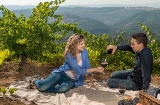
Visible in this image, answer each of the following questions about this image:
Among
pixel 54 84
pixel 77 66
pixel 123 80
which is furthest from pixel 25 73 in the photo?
pixel 123 80

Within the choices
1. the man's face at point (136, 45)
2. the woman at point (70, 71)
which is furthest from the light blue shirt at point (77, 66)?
the man's face at point (136, 45)

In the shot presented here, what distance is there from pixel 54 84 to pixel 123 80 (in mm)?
1551

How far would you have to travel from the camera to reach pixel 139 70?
618cm

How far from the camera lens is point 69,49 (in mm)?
6176

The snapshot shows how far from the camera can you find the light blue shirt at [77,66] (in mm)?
6035

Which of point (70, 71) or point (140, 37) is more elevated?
point (140, 37)

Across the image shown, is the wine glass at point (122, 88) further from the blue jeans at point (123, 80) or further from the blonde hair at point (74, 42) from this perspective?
the blonde hair at point (74, 42)

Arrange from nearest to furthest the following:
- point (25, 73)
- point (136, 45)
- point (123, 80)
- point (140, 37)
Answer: point (140, 37) → point (136, 45) → point (123, 80) → point (25, 73)

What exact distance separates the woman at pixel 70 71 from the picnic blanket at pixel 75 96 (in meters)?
0.14

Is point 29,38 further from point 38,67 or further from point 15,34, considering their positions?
point 38,67

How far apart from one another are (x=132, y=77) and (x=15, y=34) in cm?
335

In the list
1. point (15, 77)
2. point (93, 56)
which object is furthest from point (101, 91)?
point (15, 77)

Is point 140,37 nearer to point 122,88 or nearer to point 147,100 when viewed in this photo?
point 122,88

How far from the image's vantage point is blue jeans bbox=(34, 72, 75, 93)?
6109 millimetres
